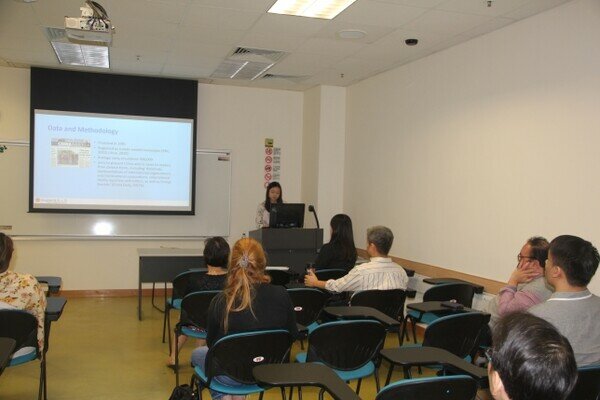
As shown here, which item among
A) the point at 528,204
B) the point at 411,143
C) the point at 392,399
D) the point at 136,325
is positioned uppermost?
the point at 411,143

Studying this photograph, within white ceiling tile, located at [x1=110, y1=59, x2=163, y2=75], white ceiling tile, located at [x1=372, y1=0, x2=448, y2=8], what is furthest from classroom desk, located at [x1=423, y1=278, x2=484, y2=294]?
white ceiling tile, located at [x1=110, y1=59, x2=163, y2=75]

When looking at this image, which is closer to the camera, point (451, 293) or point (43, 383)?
point (43, 383)

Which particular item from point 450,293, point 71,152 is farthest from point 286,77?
point 450,293

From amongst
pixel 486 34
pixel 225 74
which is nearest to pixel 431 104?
pixel 486 34

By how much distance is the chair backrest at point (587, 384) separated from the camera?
2.08m

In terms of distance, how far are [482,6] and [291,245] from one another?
10.0 feet

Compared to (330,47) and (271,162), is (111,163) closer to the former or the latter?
(271,162)

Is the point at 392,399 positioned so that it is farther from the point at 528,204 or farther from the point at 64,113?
the point at 64,113

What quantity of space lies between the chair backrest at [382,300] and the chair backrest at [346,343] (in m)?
0.73

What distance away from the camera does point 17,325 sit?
9.49 feet

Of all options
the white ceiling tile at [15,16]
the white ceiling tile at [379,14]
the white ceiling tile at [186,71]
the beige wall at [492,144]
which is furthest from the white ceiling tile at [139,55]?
the beige wall at [492,144]

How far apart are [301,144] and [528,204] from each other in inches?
171

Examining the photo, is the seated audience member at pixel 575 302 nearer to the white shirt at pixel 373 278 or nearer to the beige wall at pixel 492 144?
the beige wall at pixel 492 144

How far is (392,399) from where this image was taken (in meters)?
1.85
